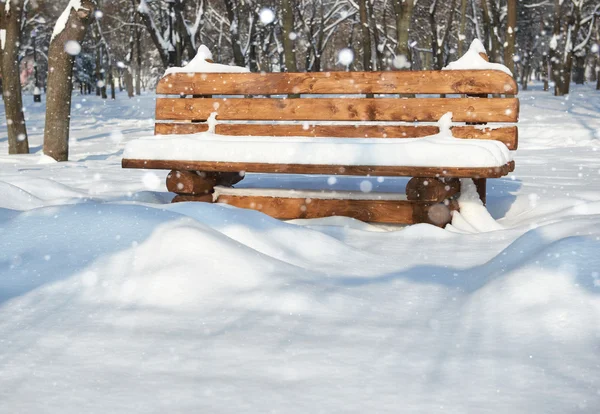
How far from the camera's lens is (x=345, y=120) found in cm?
541

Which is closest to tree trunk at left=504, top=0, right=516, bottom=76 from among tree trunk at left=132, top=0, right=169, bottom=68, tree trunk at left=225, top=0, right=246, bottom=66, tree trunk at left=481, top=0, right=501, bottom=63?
tree trunk at left=481, top=0, right=501, bottom=63

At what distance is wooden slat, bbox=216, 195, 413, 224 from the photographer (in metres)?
5.05

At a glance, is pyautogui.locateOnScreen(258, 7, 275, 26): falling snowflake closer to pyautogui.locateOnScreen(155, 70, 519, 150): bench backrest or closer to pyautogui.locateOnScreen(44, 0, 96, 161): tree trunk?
pyautogui.locateOnScreen(44, 0, 96, 161): tree trunk

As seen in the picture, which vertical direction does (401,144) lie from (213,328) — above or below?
above

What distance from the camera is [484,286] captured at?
2961mm

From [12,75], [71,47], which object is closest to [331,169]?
[71,47]

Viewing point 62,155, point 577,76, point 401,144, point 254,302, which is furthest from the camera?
point 577,76

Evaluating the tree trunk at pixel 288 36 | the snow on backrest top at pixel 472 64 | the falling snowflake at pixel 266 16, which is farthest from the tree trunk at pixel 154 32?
the falling snowflake at pixel 266 16

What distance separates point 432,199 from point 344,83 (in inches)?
49.4

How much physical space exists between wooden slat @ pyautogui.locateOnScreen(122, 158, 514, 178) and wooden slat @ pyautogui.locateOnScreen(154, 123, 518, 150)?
31 centimetres

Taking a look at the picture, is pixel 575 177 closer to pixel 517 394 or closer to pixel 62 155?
pixel 517 394

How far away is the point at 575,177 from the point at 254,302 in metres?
6.09

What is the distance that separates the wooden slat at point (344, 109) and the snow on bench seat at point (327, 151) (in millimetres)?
218

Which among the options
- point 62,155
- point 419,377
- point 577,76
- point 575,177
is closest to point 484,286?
point 419,377
